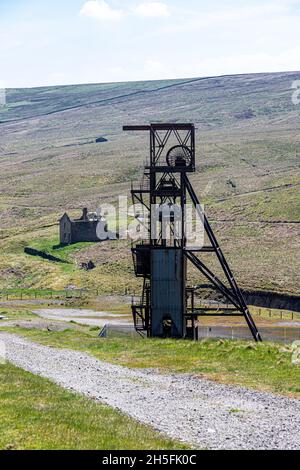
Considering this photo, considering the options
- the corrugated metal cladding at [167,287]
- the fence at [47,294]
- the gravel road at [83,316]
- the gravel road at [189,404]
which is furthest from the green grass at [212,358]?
the fence at [47,294]

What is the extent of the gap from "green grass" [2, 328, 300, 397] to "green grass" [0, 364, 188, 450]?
5.62 meters

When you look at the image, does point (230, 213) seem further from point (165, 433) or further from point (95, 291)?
point (165, 433)

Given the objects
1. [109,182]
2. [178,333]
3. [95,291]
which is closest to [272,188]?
[109,182]

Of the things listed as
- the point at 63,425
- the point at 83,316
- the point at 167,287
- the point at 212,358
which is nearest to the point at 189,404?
the point at 63,425

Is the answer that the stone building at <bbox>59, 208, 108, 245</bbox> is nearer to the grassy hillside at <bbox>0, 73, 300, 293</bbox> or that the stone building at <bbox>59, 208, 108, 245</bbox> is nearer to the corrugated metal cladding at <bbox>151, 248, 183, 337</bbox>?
the grassy hillside at <bbox>0, 73, 300, 293</bbox>

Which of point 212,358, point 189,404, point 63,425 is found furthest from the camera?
point 212,358

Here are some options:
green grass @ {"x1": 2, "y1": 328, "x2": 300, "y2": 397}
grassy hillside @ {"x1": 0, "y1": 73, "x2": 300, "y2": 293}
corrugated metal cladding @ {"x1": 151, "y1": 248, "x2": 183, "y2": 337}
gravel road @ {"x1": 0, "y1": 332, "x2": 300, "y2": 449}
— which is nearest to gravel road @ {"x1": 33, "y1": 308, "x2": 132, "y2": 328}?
grassy hillside @ {"x1": 0, "y1": 73, "x2": 300, "y2": 293}

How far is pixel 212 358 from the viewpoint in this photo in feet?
90.5

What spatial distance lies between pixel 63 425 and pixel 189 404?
4386 mm

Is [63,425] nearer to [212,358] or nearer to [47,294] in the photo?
[212,358]

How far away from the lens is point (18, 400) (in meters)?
19.3

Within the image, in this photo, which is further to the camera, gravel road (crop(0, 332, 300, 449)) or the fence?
the fence

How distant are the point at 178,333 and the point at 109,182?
4702 inches

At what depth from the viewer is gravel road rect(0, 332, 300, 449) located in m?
15.8
